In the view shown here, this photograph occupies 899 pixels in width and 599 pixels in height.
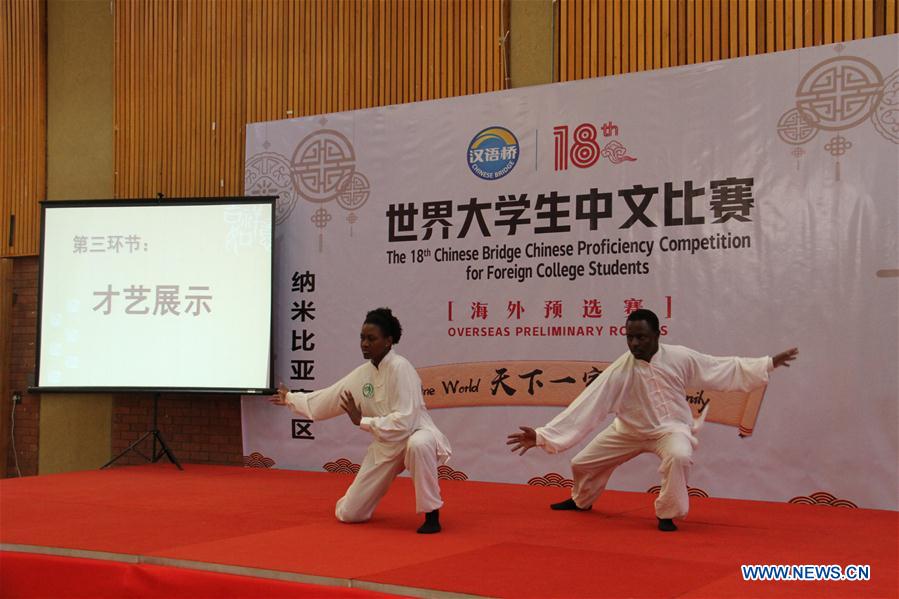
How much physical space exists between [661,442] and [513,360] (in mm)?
2067

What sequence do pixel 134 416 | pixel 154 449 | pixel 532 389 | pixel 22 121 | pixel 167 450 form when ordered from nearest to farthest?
pixel 532 389 → pixel 167 450 → pixel 154 449 → pixel 134 416 → pixel 22 121

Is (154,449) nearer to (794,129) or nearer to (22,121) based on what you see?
(22,121)

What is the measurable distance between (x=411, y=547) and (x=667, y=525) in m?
1.39

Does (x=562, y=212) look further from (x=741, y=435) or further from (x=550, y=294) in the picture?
(x=741, y=435)

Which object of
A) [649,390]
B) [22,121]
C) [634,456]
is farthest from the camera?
[22,121]

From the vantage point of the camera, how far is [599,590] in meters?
3.59

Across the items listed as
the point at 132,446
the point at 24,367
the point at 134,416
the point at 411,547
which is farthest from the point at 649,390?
the point at 24,367

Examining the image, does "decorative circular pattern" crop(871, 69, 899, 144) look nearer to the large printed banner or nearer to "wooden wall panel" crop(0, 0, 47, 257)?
the large printed banner

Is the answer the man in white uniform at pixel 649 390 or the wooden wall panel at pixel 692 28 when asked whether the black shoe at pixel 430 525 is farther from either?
the wooden wall panel at pixel 692 28

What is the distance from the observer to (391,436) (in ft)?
16.3

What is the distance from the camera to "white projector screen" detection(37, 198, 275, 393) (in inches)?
308

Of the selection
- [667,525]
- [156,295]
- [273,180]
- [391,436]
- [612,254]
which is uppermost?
[273,180]

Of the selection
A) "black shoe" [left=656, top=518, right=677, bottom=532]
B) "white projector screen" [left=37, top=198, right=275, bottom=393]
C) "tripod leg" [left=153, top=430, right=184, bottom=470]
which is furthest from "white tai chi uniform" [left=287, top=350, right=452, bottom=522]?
"tripod leg" [left=153, top=430, right=184, bottom=470]

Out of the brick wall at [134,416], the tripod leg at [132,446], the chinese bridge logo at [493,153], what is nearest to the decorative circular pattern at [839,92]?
the chinese bridge logo at [493,153]
